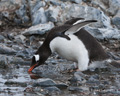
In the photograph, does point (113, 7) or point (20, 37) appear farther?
point (113, 7)

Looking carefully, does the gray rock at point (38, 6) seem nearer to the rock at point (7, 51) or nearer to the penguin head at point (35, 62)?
the rock at point (7, 51)

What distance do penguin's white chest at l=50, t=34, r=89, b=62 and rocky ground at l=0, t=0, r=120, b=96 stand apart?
0.30m

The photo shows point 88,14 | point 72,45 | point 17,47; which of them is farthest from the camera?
point 88,14

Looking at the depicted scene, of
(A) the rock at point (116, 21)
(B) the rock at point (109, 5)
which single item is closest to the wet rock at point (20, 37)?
(B) the rock at point (109, 5)

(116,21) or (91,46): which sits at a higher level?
(116,21)

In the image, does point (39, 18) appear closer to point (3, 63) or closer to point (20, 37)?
point (20, 37)

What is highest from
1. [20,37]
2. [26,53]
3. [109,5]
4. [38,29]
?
[109,5]

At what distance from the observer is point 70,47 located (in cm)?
598

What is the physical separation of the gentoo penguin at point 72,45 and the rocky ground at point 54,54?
0.21 m

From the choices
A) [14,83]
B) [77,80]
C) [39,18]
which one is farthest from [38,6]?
[14,83]

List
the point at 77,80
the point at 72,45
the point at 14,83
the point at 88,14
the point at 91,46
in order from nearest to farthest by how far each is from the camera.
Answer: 1. the point at 14,83
2. the point at 77,80
3. the point at 72,45
4. the point at 91,46
5. the point at 88,14

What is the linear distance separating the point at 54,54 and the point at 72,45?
1602 millimetres

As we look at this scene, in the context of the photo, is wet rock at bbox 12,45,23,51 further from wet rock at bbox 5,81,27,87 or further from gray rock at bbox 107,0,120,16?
gray rock at bbox 107,0,120,16

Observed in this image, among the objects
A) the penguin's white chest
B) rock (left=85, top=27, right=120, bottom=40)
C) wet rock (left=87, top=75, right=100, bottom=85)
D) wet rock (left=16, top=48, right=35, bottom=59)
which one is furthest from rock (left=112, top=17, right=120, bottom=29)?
wet rock (left=87, top=75, right=100, bottom=85)
